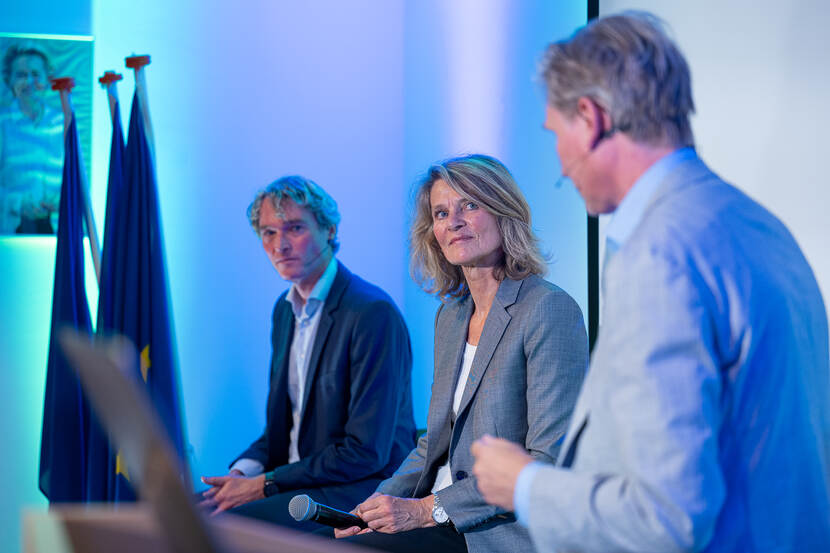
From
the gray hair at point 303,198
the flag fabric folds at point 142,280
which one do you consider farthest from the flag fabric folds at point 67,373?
the gray hair at point 303,198

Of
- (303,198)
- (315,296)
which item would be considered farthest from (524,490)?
(303,198)

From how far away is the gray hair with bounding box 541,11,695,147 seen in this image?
1.08m

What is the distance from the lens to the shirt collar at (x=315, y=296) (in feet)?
9.75

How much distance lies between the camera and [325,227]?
10.2 feet

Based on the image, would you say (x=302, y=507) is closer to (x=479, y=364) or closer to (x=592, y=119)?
(x=479, y=364)

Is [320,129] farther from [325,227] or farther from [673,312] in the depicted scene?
[673,312]

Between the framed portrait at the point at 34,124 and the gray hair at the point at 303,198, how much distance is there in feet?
4.01

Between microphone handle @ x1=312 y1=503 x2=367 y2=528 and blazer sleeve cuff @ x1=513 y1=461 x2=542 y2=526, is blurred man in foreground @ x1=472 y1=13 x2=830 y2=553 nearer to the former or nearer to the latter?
blazer sleeve cuff @ x1=513 y1=461 x2=542 y2=526

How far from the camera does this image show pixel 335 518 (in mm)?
2090

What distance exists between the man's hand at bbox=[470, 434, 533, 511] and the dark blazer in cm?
159

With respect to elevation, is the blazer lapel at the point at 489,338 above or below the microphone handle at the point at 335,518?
above

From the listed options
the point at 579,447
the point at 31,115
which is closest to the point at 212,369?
the point at 31,115

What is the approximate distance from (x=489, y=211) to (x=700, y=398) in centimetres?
132

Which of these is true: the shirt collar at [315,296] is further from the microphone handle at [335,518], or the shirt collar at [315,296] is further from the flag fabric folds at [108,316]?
the microphone handle at [335,518]
